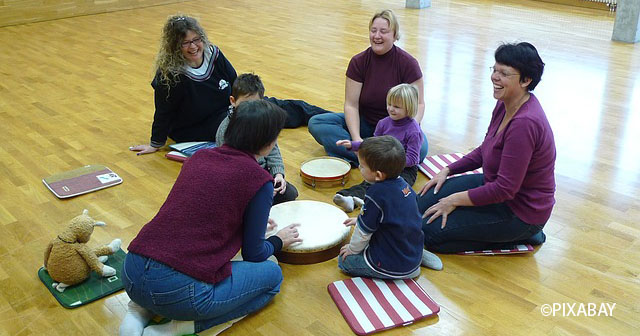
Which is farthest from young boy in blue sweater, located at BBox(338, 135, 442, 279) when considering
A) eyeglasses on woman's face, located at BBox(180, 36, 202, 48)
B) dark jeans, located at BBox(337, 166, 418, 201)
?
eyeglasses on woman's face, located at BBox(180, 36, 202, 48)

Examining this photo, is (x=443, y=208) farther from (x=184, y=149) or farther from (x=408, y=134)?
(x=184, y=149)

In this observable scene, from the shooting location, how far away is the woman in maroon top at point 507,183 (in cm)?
250

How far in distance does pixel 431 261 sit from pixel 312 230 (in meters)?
0.54

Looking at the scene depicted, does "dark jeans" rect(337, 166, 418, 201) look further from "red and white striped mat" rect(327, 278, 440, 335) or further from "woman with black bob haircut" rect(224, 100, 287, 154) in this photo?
"woman with black bob haircut" rect(224, 100, 287, 154)

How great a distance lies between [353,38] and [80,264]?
5.22 meters

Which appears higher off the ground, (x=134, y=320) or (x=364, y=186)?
(x=364, y=186)

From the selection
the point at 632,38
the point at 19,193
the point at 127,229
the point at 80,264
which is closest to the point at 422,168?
the point at 127,229

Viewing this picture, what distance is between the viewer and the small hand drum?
2.66 metres

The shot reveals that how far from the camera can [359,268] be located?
2.57 m

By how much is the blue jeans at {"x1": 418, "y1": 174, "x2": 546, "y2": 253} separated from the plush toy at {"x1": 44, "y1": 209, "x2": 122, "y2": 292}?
Result: 1.46 m

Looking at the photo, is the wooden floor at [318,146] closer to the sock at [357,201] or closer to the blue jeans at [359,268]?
the blue jeans at [359,268]

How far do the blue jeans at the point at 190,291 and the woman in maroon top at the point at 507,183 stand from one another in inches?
36.0

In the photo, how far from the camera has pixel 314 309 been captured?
2.45 metres

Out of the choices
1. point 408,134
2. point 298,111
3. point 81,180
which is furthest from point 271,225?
point 298,111
